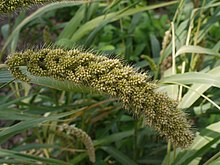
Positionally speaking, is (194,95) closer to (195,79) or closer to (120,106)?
(195,79)

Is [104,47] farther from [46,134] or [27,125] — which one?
[27,125]

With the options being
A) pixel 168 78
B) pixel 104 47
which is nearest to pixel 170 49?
pixel 168 78

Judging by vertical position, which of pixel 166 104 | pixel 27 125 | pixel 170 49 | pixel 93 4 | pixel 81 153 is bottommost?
pixel 81 153

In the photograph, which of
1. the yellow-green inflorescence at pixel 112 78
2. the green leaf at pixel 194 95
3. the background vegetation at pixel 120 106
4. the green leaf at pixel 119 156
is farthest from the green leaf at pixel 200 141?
the yellow-green inflorescence at pixel 112 78

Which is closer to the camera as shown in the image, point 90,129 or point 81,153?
point 81,153

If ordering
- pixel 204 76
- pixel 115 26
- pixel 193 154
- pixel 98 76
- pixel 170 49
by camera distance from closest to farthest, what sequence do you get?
pixel 98 76 < pixel 204 76 < pixel 193 154 < pixel 170 49 < pixel 115 26

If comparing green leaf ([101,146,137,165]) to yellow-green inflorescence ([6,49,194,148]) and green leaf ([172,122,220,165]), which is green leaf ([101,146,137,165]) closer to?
green leaf ([172,122,220,165])

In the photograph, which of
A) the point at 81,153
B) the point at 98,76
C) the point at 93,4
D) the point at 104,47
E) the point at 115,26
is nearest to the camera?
the point at 98,76

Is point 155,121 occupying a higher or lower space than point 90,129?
higher

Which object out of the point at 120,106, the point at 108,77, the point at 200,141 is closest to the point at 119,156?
the point at 120,106

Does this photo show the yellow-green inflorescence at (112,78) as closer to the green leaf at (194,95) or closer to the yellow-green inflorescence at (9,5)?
the yellow-green inflorescence at (9,5)
